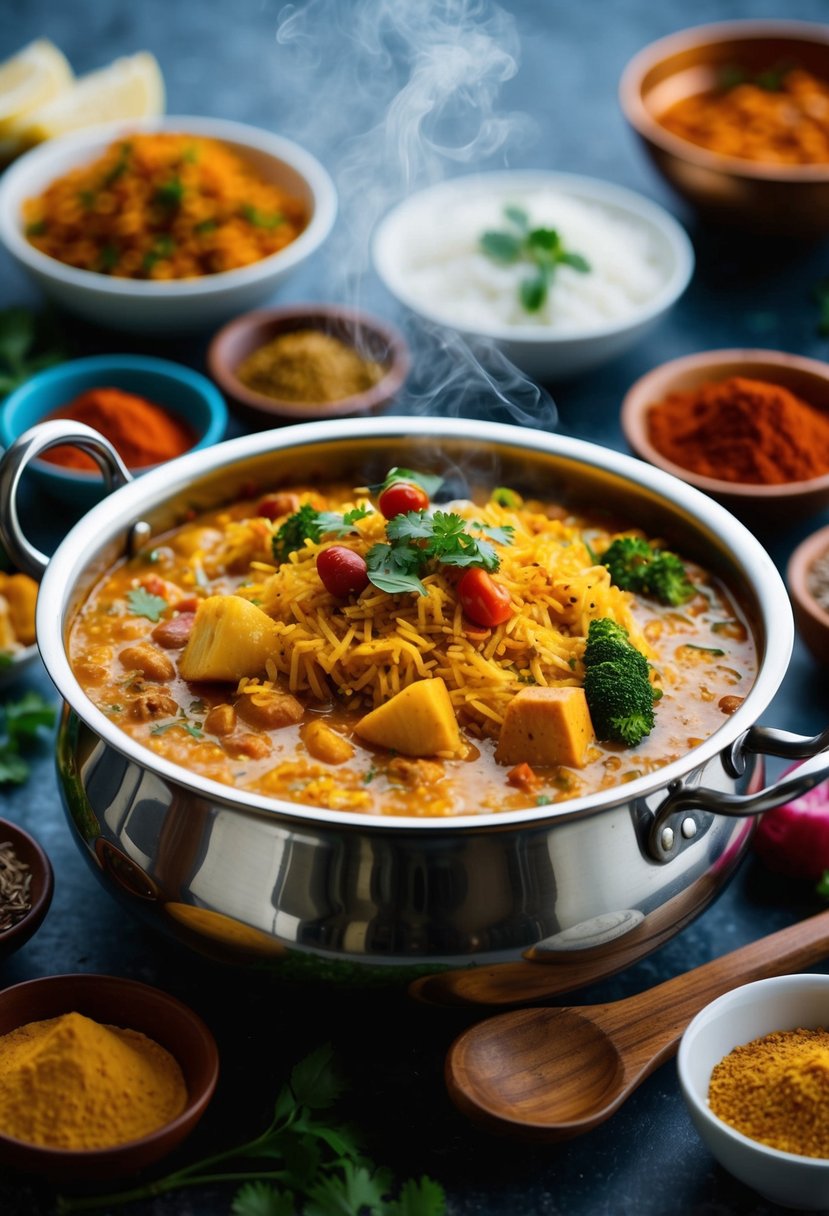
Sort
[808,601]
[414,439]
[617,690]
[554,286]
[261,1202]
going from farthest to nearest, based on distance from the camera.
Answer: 1. [554,286]
2. [808,601]
3. [414,439]
4. [617,690]
5. [261,1202]

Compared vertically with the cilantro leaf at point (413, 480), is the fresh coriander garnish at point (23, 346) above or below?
below

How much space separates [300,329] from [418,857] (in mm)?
3094

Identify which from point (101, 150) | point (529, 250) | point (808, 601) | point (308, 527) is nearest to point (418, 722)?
point (308, 527)

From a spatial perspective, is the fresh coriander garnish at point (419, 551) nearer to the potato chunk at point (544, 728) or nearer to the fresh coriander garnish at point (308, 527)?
the fresh coriander garnish at point (308, 527)

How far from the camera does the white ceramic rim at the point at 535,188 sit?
502cm

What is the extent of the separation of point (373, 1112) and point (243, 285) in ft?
10.7

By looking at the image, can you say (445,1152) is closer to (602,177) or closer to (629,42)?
(602,177)

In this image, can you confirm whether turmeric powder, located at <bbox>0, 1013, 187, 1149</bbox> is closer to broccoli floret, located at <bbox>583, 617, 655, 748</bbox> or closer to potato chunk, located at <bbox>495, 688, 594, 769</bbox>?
potato chunk, located at <bbox>495, 688, 594, 769</bbox>

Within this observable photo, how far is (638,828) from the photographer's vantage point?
270 cm

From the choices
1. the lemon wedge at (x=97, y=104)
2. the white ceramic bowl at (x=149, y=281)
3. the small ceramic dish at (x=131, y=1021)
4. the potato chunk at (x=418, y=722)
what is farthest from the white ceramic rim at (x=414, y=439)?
the lemon wedge at (x=97, y=104)

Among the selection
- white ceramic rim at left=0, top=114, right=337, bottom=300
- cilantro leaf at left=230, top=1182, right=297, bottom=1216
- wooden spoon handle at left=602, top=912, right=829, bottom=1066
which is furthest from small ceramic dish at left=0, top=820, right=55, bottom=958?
white ceramic rim at left=0, top=114, right=337, bottom=300

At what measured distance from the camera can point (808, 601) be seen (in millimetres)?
3967

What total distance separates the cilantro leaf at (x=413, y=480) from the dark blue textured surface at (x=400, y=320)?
1131mm

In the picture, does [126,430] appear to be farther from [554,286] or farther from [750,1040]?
[750,1040]
